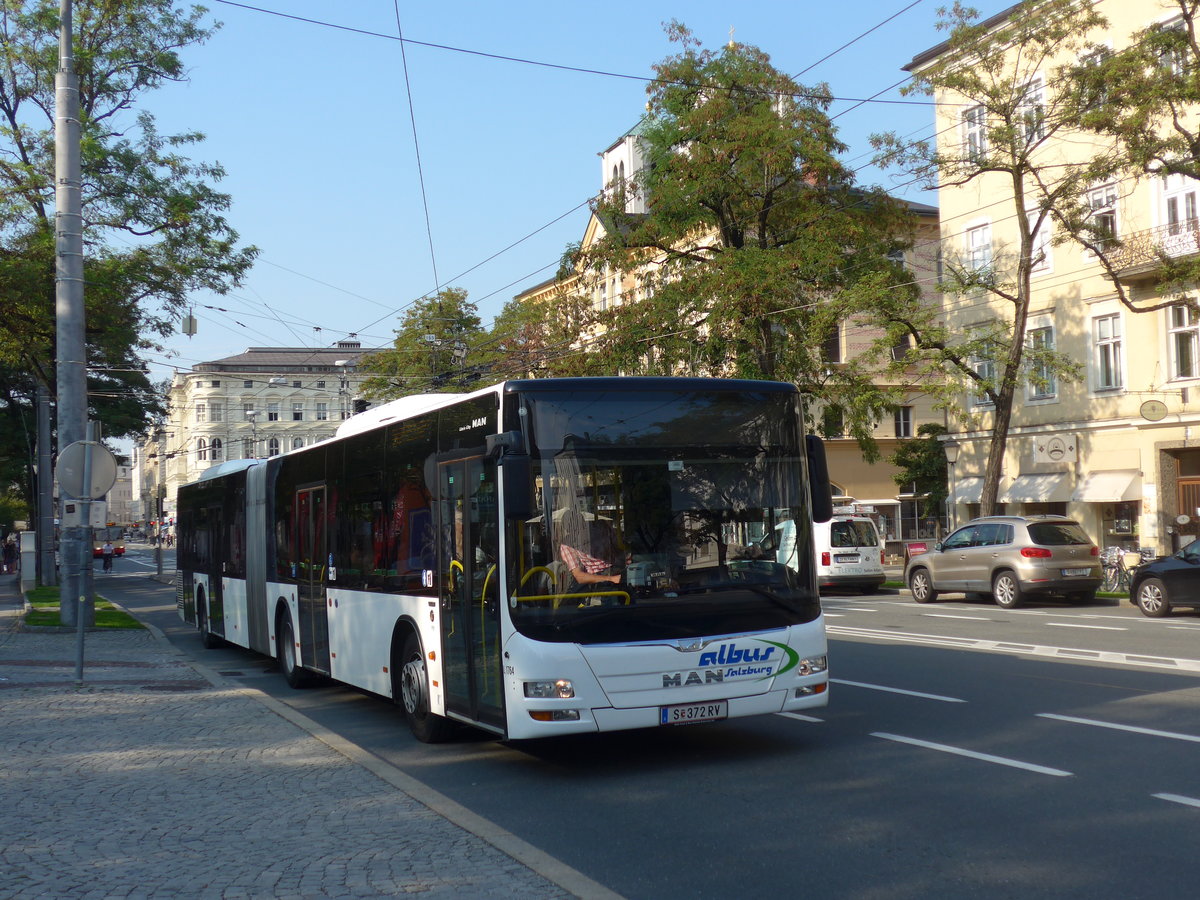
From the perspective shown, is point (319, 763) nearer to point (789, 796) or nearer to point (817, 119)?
point (789, 796)

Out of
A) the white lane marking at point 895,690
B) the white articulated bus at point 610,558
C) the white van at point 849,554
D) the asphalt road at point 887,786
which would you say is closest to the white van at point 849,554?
the white van at point 849,554

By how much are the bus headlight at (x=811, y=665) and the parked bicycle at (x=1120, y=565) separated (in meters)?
21.0

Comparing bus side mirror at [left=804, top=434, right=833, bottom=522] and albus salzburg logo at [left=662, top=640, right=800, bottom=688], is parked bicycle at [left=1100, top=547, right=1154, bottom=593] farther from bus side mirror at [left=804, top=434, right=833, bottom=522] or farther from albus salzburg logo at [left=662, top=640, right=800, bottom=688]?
albus salzburg logo at [left=662, top=640, right=800, bottom=688]

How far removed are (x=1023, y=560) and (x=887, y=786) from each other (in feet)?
59.8

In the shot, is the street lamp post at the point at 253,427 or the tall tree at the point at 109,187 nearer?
the tall tree at the point at 109,187

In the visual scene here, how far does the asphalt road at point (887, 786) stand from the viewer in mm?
6137

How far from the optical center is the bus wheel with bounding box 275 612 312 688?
14.9 meters

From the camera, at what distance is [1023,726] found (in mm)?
10141

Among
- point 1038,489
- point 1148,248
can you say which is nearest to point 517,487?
point 1148,248

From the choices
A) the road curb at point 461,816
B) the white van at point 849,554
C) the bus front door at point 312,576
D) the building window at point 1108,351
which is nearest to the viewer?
the road curb at point 461,816

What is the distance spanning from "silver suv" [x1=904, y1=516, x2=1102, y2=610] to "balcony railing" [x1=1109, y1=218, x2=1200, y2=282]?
8.30 meters

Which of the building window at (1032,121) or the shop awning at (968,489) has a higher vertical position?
the building window at (1032,121)

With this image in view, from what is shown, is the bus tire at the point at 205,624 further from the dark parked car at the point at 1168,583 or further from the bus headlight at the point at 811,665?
the dark parked car at the point at 1168,583

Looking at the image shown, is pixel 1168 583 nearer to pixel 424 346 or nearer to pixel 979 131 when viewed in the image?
pixel 979 131
